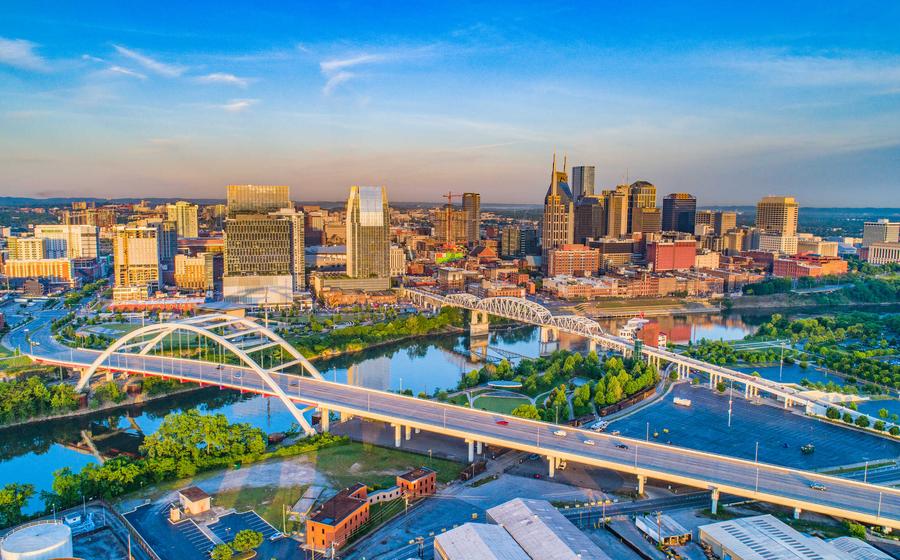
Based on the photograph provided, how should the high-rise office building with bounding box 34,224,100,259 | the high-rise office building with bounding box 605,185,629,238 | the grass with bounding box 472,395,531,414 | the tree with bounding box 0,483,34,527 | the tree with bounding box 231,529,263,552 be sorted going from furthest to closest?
the high-rise office building with bounding box 605,185,629,238 < the high-rise office building with bounding box 34,224,100,259 < the grass with bounding box 472,395,531,414 < the tree with bounding box 0,483,34,527 < the tree with bounding box 231,529,263,552

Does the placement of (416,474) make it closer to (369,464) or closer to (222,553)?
(369,464)

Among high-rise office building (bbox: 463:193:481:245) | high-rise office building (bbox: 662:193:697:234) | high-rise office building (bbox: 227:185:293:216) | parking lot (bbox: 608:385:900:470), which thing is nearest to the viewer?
parking lot (bbox: 608:385:900:470)

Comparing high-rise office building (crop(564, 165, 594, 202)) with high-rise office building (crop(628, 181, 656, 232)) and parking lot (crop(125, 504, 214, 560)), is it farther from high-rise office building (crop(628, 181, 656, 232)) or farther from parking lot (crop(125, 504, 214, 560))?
parking lot (crop(125, 504, 214, 560))

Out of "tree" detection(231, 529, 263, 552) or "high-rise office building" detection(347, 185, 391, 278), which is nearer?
"tree" detection(231, 529, 263, 552)

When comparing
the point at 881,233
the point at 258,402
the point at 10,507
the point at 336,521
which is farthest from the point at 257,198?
the point at 881,233

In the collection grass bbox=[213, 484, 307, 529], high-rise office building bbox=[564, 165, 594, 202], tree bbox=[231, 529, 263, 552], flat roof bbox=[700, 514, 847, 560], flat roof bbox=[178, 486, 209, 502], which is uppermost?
high-rise office building bbox=[564, 165, 594, 202]

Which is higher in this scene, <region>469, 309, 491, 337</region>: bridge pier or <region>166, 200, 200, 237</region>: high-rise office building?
<region>166, 200, 200, 237</region>: high-rise office building

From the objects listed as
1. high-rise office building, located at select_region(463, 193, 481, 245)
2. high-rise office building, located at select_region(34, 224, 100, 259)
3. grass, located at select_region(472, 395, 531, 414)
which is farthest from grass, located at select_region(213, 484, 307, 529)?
high-rise office building, located at select_region(463, 193, 481, 245)
